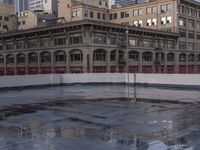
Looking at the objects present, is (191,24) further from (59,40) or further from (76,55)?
(76,55)

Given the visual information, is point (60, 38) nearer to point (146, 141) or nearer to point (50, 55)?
point (50, 55)

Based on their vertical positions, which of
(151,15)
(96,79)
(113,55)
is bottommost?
(96,79)

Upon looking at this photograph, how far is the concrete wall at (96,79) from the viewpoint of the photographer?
43469 mm

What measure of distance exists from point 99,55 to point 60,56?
8.70 meters

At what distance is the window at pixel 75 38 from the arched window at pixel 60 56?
3.55 meters

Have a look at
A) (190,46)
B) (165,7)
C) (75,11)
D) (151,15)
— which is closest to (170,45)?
(151,15)

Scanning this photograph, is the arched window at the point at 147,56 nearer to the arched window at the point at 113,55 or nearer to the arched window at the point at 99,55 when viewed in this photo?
the arched window at the point at 113,55

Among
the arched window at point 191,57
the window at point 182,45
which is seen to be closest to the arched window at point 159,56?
the window at point 182,45

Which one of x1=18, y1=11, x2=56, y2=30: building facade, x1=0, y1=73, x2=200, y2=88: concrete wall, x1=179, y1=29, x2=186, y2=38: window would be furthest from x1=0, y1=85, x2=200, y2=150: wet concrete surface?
x1=18, y1=11, x2=56, y2=30: building facade

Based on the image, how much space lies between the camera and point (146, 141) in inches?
533

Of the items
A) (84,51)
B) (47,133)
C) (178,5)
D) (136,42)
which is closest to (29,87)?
(84,51)

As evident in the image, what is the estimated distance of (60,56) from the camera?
243 ft

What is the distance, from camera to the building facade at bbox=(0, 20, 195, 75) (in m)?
68.8

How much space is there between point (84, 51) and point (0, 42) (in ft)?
102
